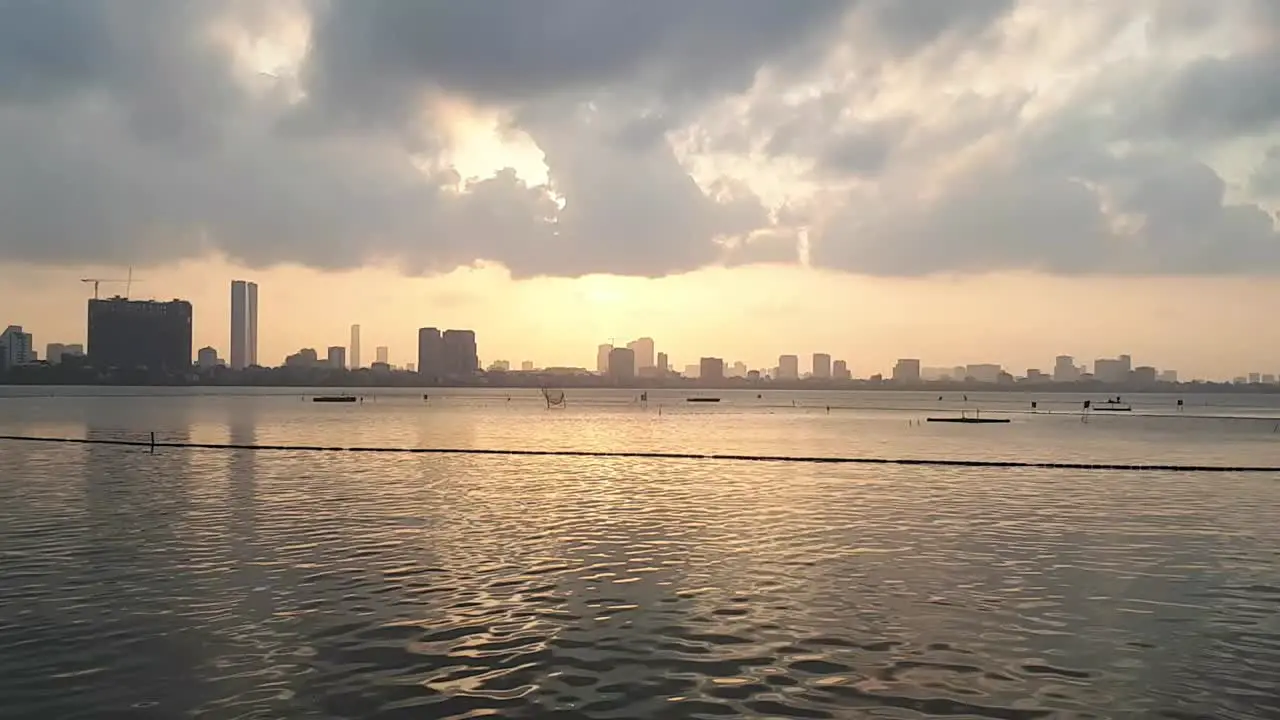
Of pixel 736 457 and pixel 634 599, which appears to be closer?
pixel 634 599

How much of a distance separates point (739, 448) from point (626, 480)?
92.0ft

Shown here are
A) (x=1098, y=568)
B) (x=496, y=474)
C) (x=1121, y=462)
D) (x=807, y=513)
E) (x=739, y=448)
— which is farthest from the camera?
(x=739, y=448)

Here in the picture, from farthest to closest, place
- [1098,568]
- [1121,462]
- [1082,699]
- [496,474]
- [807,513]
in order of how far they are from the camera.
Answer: [1121,462] < [496,474] < [807,513] < [1098,568] < [1082,699]

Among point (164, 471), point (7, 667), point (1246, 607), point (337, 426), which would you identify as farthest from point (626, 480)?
point (337, 426)

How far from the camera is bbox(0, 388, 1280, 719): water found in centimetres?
1458

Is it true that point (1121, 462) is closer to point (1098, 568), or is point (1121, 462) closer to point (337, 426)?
point (1098, 568)

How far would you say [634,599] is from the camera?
2100 centimetres

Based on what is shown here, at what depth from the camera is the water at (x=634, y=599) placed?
14.6 m

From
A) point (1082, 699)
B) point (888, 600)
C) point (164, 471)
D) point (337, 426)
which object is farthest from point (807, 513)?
point (337, 426)

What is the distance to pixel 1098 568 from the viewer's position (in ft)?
81.9

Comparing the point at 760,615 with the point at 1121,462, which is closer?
the point at 760,615

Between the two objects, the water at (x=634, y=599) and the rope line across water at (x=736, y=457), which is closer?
the water at (x=634, y=599)

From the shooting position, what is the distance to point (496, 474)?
168 ft

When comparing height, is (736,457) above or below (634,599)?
above
